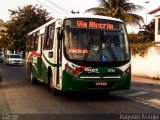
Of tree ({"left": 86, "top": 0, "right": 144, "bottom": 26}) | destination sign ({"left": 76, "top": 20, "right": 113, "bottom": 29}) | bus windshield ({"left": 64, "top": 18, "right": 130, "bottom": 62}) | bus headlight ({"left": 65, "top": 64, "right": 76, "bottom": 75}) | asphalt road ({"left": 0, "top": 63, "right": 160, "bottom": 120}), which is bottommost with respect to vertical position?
asphalt road ({"left": 0, "top": 63, "right": 160, "bottom": 120})

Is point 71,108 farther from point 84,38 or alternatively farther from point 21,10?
point 21,10

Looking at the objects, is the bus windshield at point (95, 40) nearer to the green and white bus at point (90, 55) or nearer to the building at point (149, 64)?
the green and white bus at point (90, 55)

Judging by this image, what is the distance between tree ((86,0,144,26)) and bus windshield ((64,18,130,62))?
27.2m

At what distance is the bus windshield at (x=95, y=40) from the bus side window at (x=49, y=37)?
197 centimetres

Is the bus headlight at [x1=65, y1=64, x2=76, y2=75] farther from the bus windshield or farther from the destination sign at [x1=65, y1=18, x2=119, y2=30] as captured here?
the destination sign at [x1=65, y1=18, x2=119, y2=30]

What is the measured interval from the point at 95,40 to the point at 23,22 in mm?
52380

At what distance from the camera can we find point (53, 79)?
601 inches

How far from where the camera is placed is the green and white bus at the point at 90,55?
13.7 m

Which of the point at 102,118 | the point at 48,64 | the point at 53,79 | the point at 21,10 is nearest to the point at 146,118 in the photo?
the point at 102,118

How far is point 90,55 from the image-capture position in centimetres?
1384

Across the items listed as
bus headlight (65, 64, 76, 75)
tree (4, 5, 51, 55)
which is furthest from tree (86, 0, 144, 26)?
bus headlight (65, 64, 76, 75)

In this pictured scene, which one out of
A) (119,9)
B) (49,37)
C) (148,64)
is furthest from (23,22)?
(49,37)

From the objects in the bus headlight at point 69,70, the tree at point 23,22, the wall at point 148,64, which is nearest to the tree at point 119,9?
the wall at point 148,64

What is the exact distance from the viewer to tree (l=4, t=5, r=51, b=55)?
6538 centimetres
